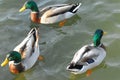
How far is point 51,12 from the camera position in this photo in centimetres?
→ 1214

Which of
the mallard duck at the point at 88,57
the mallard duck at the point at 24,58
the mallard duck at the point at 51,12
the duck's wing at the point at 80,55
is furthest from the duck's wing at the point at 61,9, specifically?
the duck's wing at the point at 80,55

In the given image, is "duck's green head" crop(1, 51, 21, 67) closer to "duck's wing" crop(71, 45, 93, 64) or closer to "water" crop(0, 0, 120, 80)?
"water" crop(0, 0, 120, 80)

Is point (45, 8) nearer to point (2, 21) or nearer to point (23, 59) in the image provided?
point (2, 21)

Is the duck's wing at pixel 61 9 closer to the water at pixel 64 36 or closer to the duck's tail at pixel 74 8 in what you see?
the duck's tail at pixel 74 8

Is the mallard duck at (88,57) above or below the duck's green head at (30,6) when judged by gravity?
below

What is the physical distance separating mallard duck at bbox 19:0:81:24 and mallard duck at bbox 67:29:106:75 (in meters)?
2.31

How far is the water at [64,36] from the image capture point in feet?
33.0

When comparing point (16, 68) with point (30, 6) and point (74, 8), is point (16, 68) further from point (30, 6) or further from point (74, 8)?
point (74, 8)

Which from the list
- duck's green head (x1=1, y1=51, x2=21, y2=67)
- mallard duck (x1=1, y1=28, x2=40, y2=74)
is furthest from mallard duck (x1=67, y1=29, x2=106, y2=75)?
duck's green head (x1=1, y1=51, x2=21, y2=67)

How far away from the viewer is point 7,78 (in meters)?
10.0

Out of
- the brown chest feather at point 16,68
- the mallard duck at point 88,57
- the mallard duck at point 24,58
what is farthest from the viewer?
the brown chest feather at point 16,68

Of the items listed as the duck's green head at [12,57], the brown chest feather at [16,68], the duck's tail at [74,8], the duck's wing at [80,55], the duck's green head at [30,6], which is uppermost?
the duck's green head at [30,6]

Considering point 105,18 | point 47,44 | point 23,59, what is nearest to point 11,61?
point 23,59

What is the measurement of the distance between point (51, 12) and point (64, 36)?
1.14 metres
